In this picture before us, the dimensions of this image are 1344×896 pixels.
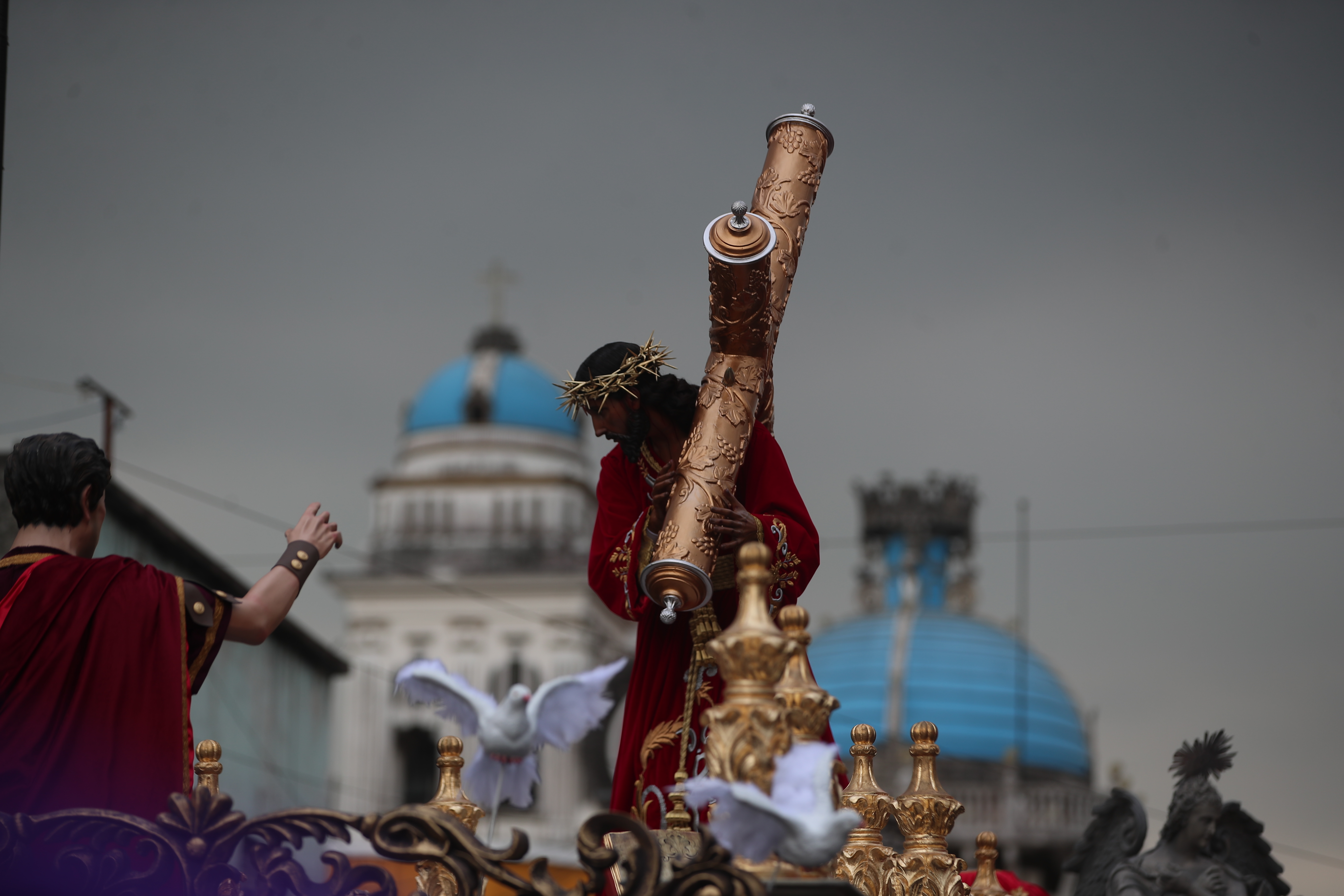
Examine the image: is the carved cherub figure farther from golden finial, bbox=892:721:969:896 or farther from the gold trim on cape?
the gold trim on cape

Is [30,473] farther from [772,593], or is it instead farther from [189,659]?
[772,593]

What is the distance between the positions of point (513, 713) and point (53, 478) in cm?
165

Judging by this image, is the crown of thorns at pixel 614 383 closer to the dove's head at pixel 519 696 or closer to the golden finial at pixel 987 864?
the dove's head at pixel 519 696

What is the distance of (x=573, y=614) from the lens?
163ft

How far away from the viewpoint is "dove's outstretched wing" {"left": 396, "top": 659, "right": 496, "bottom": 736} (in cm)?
588

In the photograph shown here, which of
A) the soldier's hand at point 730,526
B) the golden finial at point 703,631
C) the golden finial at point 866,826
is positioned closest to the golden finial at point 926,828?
the golden finial at point 866,826

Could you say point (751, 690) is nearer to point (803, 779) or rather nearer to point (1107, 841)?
point (803, 779)

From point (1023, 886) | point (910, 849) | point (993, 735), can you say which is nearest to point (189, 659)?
point (910, 849)

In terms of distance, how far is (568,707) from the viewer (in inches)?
231

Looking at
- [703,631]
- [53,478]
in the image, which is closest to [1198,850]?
[703,631]

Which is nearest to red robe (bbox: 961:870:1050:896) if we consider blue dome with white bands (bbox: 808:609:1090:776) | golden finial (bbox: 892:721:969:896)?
golden finial (bbox: 892:721:969:896)

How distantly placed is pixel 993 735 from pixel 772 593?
133 feet

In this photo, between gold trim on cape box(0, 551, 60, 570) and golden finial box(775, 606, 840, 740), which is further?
gold trim on cape box(0, 551, 60, 570)

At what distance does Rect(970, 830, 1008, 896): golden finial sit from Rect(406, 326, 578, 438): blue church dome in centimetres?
4479
